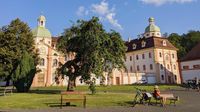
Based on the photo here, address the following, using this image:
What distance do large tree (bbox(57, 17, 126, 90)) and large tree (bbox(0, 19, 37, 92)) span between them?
53.4 feet

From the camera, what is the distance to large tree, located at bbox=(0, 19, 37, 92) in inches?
1833

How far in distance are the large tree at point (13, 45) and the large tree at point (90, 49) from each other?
1627cm

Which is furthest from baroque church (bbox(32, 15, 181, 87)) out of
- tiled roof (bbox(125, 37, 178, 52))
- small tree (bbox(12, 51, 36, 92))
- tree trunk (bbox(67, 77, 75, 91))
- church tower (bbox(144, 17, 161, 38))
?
tree trunk (bbox(67, 77, 75, 91))

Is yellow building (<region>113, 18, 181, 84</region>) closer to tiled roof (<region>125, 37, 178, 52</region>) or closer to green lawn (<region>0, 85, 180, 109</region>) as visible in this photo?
tiled roof (<region>125, 37, 178, 52</region>)

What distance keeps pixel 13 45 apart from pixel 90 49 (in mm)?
25498

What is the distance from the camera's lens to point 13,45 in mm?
49719

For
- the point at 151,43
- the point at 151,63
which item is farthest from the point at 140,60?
the point at 151,43

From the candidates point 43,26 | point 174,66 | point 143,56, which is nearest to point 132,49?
point 143,56

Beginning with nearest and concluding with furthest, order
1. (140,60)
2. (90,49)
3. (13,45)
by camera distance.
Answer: (90,49)
(13,45)
(140,60)

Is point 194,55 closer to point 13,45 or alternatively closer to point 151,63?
point 151,63

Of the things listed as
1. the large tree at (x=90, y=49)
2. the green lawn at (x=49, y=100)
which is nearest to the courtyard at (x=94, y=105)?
the green lawn at (x=49, y=100)

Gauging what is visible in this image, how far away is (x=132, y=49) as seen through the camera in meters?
83.4

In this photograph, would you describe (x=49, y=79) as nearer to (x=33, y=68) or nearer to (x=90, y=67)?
(x=33, y=68)

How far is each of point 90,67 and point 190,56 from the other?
43423 millimetres
